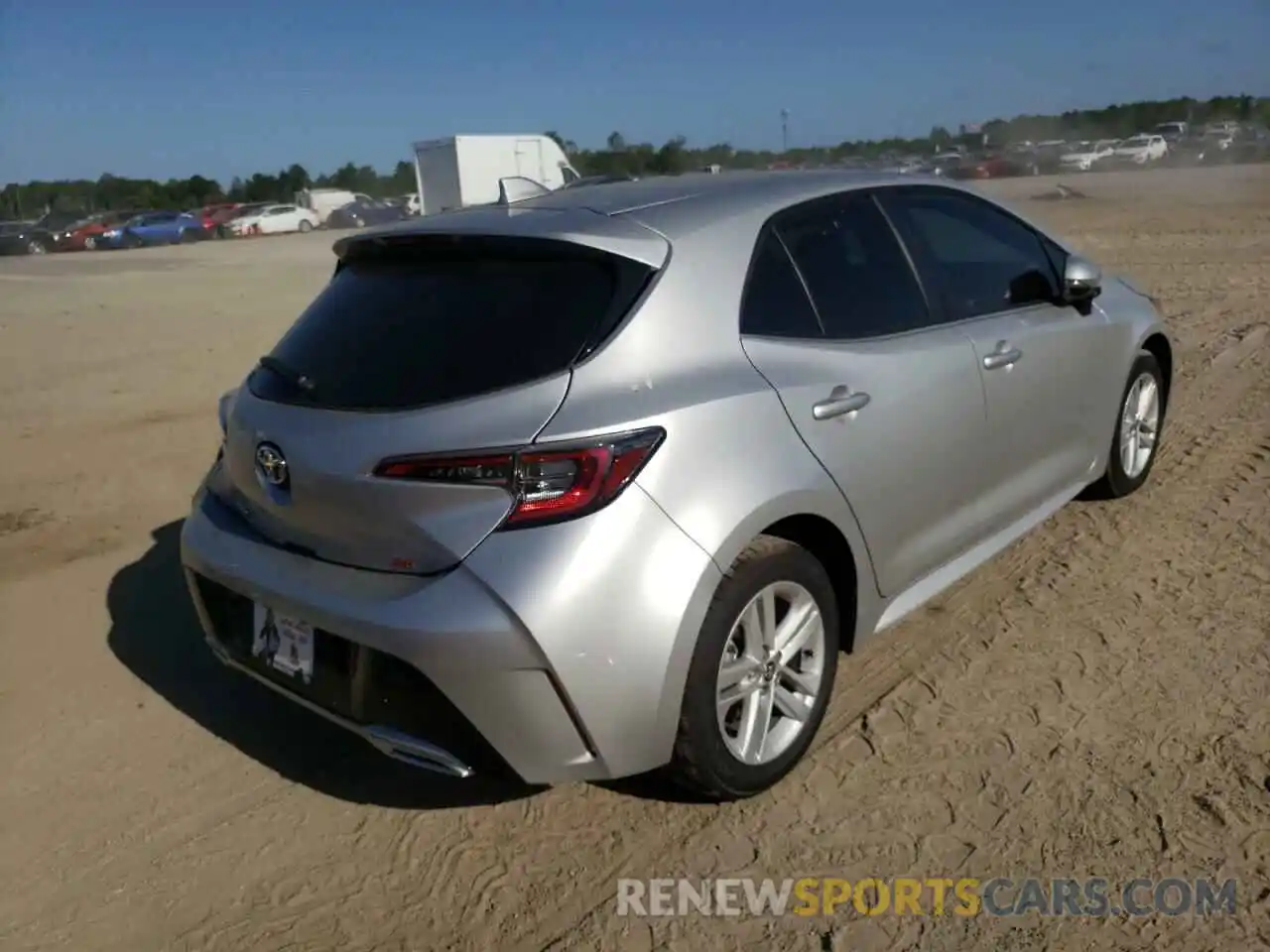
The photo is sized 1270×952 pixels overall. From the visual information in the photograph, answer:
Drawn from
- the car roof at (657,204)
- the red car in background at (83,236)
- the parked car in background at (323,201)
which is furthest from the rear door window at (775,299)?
the parked car in background at (323,201)

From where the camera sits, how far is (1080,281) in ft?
14.0

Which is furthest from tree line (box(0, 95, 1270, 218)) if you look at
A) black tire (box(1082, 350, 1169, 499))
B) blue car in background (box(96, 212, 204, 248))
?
black tire (box(1082, 350, 1169, 499))

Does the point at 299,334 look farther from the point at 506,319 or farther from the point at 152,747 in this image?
the point at 152,747

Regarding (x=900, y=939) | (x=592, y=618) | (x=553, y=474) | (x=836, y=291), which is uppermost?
(x=836, y=291)

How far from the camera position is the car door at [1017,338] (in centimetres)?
380

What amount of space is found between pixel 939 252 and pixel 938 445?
0.82 metres

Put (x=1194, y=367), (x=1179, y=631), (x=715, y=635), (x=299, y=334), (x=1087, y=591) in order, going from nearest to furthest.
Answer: (x=715, y=635) < (x=299, y=334) < (x=1179, y=631) < (x=1087, y=591) < (x=1194, y=367)

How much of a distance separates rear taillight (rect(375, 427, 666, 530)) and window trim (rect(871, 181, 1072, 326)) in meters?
1.68

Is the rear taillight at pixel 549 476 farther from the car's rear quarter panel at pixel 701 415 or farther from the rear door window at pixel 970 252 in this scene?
the rear door window at pixel 970 252

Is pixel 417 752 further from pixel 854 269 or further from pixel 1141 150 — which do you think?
pixel 1141 150

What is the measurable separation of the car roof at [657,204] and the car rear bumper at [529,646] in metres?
0.90

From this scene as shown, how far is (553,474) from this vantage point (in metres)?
2.52

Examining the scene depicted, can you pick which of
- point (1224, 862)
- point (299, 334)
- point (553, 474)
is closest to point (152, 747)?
point (299, 334)

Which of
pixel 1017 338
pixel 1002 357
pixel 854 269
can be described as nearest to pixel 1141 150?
pixel 1017 338
